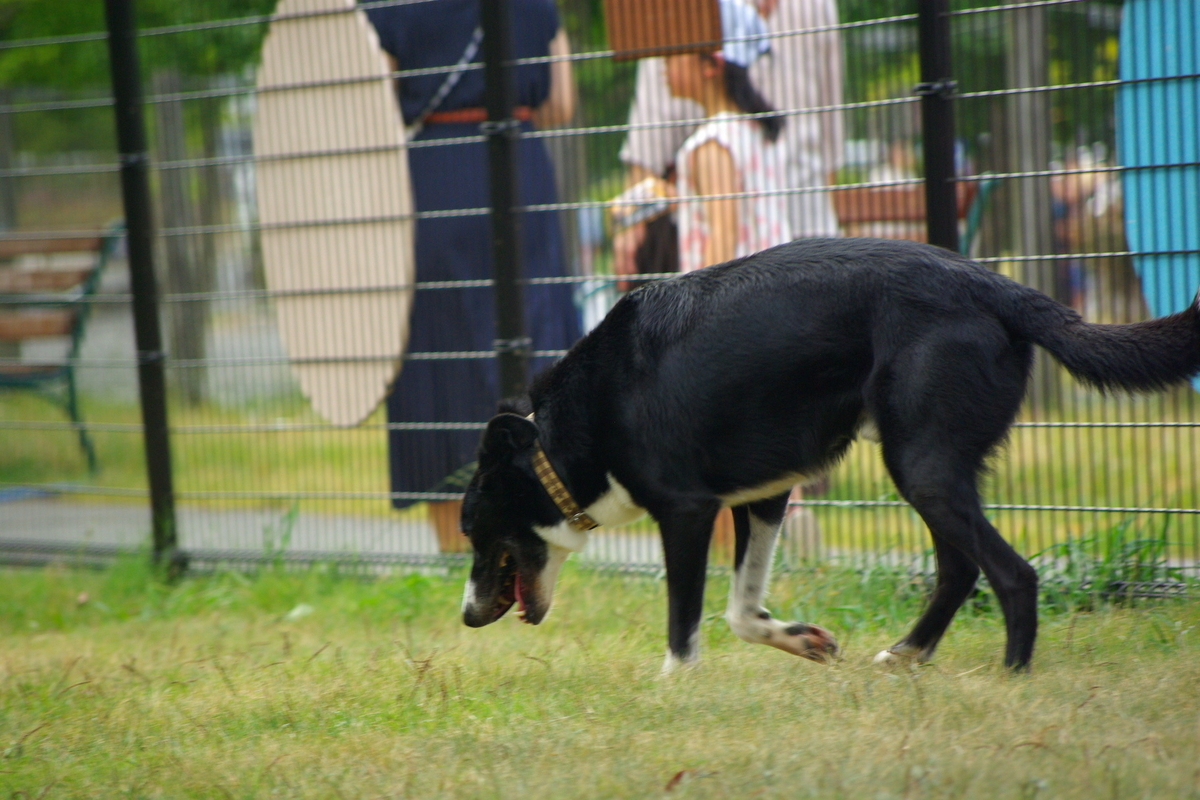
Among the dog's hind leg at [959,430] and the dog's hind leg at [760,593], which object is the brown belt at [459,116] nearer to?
the dog's hind leg at [760,593]

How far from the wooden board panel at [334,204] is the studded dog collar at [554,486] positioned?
2308 mm

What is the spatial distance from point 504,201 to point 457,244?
427mm

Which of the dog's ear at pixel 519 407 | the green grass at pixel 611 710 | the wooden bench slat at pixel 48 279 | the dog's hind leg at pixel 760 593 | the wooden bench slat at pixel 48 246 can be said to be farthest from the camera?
the wooden bench slat at pixel 48 279

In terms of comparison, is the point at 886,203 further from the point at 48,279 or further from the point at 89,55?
the point at 89,55

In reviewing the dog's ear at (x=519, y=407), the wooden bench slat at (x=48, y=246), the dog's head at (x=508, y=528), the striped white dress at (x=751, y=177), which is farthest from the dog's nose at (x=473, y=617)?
the wooden bench slat at (x=48, y=246)

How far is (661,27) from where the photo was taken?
5.11 metres

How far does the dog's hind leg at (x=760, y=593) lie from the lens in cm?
356

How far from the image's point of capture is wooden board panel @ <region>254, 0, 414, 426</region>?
5719mm

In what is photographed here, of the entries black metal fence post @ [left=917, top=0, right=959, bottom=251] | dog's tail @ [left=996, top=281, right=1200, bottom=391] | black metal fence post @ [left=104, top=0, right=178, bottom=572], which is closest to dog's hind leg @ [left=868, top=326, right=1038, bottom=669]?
dog's tail @ [left=996, top=281, right=1200, bottom=391]

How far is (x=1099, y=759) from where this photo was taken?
7.98ft

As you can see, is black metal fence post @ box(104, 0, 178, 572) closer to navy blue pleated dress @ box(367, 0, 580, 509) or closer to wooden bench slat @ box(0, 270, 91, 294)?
wooden bench slat @ box(0, 270, 91, 294)

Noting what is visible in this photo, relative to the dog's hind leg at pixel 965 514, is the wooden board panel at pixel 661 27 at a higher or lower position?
higher

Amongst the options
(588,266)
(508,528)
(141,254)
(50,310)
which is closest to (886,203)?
(588,266)

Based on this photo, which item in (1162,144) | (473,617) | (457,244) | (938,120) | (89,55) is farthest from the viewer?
(89,55)
